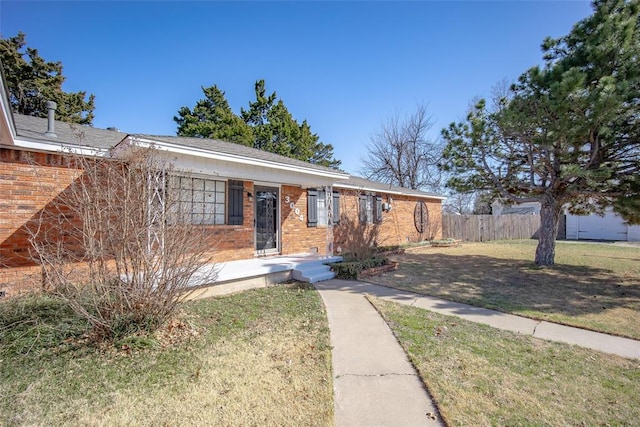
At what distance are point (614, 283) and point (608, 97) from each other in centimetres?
488

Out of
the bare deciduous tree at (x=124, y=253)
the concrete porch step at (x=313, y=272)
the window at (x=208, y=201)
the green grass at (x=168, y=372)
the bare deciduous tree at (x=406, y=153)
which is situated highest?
the bare deciduous tree at (x=406, y=153)

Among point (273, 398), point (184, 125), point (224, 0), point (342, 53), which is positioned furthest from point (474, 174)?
point (184, 125)

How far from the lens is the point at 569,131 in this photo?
7.24 meters

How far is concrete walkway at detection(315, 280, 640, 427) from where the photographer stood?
2.54m

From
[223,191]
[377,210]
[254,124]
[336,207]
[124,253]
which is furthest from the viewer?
[254,124]

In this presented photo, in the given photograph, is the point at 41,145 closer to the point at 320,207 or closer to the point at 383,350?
the point at 383,350

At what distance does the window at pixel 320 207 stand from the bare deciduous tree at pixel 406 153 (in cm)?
1667

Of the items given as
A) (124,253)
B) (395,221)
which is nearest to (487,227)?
(395,221)

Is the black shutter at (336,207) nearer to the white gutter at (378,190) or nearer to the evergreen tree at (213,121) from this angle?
the white gutter at (378,190)

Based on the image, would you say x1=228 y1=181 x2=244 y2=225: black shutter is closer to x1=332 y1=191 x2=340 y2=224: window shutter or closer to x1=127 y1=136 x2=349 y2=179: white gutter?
x1=127 y1=136 x2=349 y2=179: white gutter

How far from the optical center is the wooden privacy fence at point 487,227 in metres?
19.4

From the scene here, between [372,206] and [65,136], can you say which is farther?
[372,206]

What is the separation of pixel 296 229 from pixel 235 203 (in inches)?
100

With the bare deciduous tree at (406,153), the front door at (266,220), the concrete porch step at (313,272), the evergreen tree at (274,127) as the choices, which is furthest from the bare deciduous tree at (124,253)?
the bare deciduous tree at (406,153)
